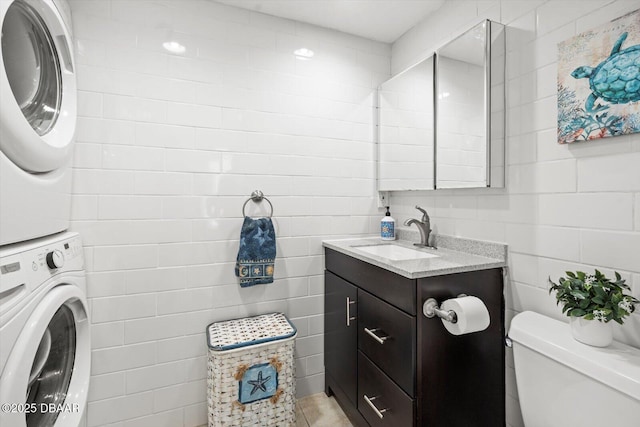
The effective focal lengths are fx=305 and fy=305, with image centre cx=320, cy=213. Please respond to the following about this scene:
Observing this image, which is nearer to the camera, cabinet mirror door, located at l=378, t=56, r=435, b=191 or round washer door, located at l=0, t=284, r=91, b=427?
round washer door, located at l=0, t=284, r=91, b=427

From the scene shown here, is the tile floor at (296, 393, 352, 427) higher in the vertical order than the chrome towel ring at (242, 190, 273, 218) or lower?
lower

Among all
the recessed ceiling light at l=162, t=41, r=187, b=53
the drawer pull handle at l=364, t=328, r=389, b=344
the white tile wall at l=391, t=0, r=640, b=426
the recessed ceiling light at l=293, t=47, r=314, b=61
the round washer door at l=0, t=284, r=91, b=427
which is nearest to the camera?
the round washer door at l=0, t=284, r=91, b=427

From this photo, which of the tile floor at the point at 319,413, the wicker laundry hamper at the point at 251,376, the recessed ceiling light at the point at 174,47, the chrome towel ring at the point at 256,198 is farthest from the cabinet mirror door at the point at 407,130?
the tile floor at the point at 319,413

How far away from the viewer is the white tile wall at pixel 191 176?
1.50m

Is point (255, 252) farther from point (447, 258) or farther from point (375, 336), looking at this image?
point (447, 258)

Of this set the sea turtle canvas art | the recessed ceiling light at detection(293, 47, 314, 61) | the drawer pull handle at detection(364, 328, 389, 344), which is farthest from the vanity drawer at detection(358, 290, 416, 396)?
the recessed ceiling light at detection(293, 47, 314, 61)

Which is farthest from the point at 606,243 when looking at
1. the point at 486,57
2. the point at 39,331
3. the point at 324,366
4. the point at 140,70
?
the point at 140,70

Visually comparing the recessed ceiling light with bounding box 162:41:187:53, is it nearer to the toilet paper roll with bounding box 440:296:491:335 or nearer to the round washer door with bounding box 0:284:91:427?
the round washer door with bounding box 0:284:91:427

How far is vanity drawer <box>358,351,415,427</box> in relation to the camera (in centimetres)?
120

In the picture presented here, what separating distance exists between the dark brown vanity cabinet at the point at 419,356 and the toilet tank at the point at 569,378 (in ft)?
0.62

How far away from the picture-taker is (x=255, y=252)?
5.55ft

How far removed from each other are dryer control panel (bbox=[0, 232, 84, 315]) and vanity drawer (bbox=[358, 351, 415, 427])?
130 cm

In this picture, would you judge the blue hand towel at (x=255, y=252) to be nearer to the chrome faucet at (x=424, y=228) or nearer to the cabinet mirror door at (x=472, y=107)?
the chrome faucet at (x=424, y=228)

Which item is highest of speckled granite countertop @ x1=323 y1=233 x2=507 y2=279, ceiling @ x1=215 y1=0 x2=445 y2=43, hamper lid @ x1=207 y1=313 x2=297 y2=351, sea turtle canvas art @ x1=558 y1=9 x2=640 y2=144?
ceiling @ x1=215 y1=0 x2=445 y2=43
